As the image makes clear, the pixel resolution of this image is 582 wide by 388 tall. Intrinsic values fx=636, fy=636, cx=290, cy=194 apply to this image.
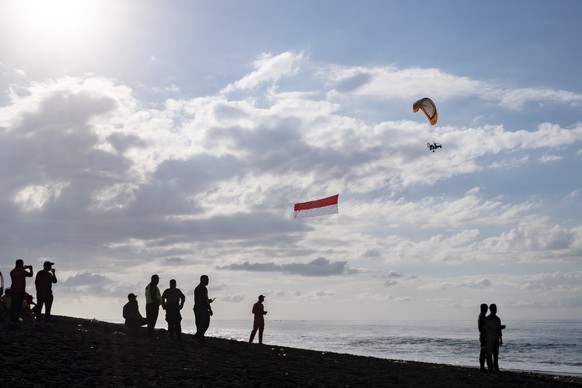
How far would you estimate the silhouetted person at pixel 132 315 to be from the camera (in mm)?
20766

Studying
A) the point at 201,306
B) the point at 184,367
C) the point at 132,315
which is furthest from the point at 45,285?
the point at 184,367

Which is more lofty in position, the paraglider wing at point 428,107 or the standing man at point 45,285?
the paraglider wing at point 428,107

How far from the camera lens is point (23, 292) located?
1928cm

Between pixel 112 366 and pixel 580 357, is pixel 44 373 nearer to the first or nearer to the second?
pixel 112 366

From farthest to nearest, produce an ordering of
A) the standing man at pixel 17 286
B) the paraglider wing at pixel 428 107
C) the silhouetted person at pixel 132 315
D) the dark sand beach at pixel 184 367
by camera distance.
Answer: the paraglider wing at pixel 428 107
the silhouetted person at pixel 132 315
the standing man at pixel 17 286
the dark sand beach at pixel 184 367

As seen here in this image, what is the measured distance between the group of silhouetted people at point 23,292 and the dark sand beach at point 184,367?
70 centimetres

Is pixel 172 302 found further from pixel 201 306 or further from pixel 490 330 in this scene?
pixel 490 330

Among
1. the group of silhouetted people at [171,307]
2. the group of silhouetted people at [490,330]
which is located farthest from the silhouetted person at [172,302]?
the group of silhouetted people at [490,330]

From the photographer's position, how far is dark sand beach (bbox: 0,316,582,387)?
1286 cm

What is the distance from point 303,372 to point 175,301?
560 cm

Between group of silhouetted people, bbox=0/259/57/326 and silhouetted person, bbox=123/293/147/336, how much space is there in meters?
2.39

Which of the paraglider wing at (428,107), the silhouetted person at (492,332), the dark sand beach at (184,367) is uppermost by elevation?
the paraglider wing at (428,107)

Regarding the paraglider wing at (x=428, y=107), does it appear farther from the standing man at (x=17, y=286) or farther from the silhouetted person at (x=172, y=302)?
the standing man at (x=17, y=286)

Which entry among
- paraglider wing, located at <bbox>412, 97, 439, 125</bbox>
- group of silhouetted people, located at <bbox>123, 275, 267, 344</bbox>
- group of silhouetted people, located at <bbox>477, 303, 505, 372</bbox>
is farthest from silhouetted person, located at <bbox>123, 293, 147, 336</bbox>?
paraglider wing, located at <bbox>412, 97, 439, 125</bbox>
